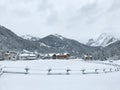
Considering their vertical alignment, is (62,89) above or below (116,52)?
below

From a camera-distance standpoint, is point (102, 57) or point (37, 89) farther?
point (102, 57)

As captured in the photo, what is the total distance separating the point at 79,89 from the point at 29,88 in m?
4.04

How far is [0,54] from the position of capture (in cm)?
16275

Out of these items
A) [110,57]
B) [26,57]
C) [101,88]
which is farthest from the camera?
[110,57]

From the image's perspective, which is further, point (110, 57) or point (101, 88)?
point (110, 57)

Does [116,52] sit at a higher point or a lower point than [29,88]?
higher

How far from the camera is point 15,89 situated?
22312 mm

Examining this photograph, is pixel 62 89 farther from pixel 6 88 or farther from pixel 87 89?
pixel 6 88

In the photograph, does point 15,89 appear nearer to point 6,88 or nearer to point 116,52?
point 6,88

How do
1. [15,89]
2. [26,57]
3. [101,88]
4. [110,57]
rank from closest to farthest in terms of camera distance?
[15,89] < [101,88] < [26,57] < [110,57]

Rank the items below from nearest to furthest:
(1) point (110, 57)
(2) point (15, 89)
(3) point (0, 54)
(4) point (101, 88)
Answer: (2) point (15, 89) < (4) point (101, 88) < (3) point (0, 54) < (1) point (110, 57)

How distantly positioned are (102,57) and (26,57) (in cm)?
4792

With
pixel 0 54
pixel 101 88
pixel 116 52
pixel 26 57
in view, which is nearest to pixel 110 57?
pixel 116 52

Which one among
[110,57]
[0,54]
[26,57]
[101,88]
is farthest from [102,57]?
[101,88]
